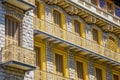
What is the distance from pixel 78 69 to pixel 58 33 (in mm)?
3646

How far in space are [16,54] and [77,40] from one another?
8.39m

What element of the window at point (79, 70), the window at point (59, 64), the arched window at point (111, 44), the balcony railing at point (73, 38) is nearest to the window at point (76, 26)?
the balcony railing at point (73, 38)

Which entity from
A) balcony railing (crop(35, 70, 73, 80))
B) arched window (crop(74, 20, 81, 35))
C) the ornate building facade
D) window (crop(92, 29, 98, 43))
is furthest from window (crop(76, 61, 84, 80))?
window (crop(92, 29, 98, 43))

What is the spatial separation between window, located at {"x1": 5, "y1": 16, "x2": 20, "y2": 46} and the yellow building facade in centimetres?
221

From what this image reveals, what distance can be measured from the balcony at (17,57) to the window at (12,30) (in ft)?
3.80

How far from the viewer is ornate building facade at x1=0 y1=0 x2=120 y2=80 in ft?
79.0

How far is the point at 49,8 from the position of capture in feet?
98.3

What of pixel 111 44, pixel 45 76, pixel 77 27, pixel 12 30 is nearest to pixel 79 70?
pixel 77 27

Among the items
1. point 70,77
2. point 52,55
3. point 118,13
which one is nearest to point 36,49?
point 52,55

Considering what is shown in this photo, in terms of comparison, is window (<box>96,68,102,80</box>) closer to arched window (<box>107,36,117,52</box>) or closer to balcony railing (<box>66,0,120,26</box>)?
arched window (<box>107,36,117,52</box>)

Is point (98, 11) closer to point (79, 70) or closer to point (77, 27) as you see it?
point (77, 27)

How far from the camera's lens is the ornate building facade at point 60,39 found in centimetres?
2409

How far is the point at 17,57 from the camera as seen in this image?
23406 mm

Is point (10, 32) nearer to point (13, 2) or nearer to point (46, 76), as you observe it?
point (13, 2)
